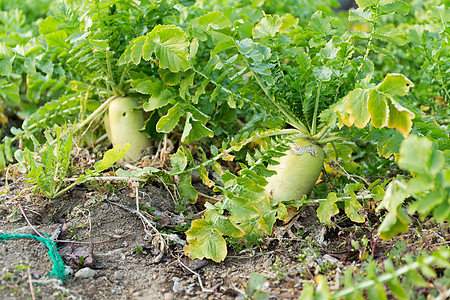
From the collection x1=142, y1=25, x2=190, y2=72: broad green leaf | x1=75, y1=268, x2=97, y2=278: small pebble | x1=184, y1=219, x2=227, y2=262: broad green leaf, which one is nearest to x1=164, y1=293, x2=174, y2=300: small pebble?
x1=184, y1=219, x2=227, y2=262: broad green leaf

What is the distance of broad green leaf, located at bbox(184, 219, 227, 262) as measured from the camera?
5.35 feet

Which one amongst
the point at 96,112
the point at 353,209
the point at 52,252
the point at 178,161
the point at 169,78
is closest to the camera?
the point at 52,252

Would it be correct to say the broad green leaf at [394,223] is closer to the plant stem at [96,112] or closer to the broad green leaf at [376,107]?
the broad green leaf at [376,107]

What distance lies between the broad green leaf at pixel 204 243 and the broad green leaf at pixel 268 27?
99 cm

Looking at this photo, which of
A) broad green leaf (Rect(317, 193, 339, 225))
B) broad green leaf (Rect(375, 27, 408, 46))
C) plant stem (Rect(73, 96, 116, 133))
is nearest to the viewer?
broad green leaf (Rect(317, 193, 339, 225))

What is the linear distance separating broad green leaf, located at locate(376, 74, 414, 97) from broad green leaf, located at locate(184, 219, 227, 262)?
0.80 meters

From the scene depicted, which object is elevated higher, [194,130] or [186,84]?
[186,84]

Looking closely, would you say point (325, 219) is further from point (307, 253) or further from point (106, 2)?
point (106, 2)

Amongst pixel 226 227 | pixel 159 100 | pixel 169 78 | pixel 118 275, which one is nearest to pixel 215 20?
pixel 169 78

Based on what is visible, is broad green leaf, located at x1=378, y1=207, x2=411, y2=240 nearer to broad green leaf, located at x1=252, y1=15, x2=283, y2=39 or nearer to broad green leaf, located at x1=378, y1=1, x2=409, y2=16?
broad green leaf, located at x1=378, y1=1, x2=409, y2=16

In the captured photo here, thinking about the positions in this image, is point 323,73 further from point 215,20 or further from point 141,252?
point 141,252

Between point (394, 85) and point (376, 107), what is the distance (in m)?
0.10

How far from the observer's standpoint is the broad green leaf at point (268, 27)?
207 cm

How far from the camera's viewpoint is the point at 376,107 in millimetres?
1467
